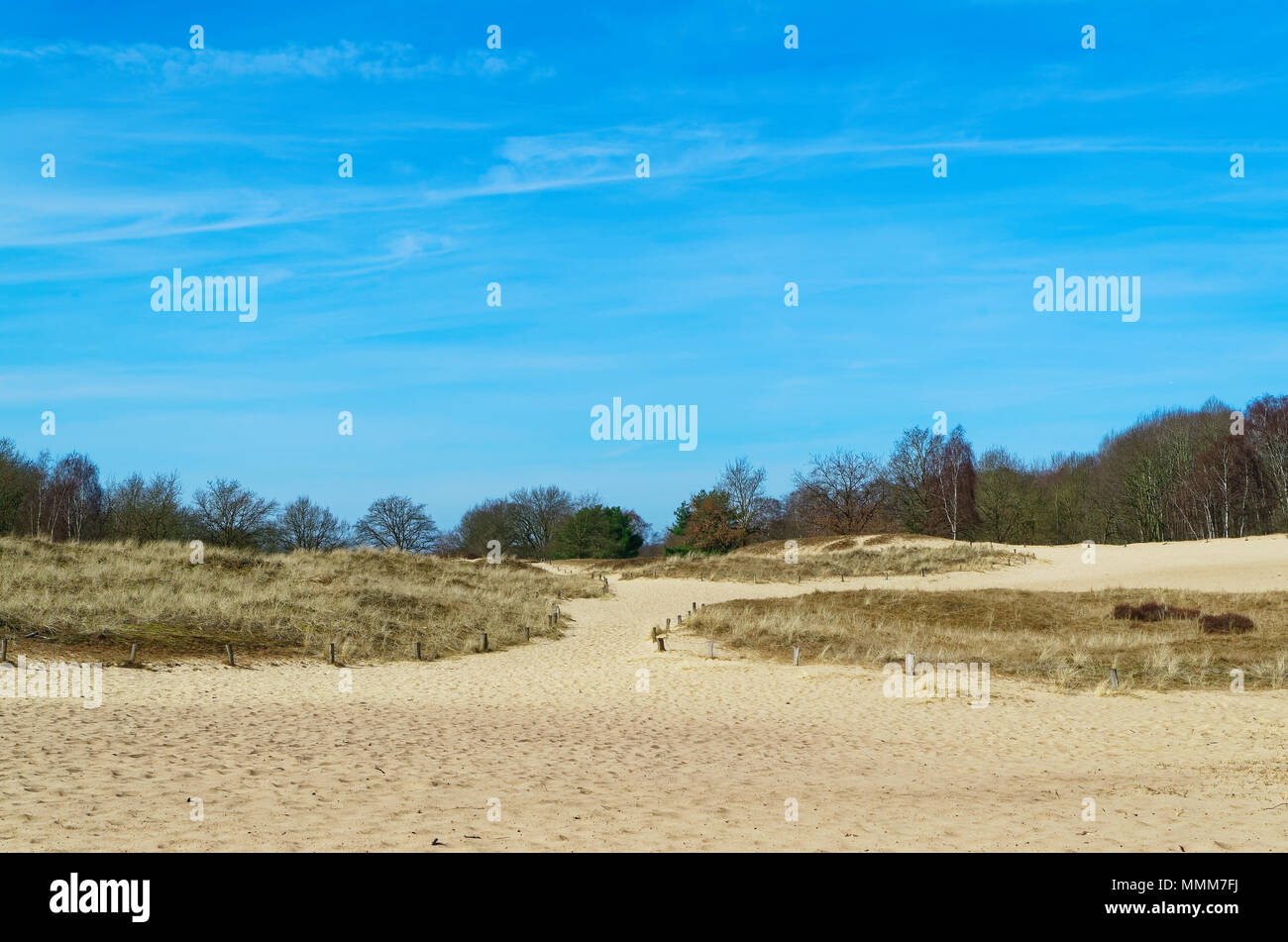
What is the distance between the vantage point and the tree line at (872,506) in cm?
5869

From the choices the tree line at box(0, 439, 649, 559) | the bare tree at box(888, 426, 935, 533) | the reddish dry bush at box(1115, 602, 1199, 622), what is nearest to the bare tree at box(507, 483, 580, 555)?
the tree line at box(0, 439, 649, 559)

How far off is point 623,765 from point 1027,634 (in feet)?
67.5

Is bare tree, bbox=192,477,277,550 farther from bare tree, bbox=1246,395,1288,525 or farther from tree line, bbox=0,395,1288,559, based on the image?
bare tree, bbox=1246,395,1288,525

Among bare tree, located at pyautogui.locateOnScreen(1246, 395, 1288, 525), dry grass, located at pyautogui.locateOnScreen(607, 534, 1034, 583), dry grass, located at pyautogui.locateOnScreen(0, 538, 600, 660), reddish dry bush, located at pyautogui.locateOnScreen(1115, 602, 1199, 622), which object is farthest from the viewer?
bare tree, located at pyautogui.locateOnScreen(1246, 395, 1288, 525)

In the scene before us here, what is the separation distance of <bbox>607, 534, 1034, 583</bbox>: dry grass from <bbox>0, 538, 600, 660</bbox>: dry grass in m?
18.3

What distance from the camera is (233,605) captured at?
91.9ft

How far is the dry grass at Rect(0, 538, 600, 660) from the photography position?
2394 cm

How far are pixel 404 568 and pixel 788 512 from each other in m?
56.5

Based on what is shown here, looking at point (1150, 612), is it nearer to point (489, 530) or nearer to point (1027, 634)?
point (1027, 634)

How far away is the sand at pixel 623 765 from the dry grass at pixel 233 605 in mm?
2814

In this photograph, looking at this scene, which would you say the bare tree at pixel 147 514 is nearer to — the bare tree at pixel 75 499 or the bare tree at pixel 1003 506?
the bare tree at pixel 75 499

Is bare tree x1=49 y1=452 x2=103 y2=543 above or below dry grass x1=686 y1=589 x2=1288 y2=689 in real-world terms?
above
